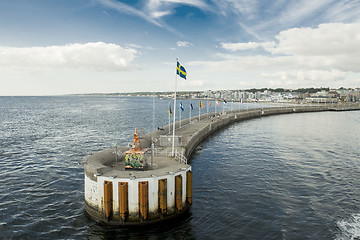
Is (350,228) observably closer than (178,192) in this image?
No

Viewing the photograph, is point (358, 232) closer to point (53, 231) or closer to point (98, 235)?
point (98, 235)

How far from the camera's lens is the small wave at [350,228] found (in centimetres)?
1536

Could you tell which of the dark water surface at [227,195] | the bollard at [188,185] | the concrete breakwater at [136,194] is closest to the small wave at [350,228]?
the dark water surface at [227,195]

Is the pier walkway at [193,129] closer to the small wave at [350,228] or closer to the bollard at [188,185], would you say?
the bollard at [188,185]

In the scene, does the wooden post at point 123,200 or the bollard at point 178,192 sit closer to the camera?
the wooden post at point 123,200

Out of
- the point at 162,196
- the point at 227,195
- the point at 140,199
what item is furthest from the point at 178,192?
the point at 227,195

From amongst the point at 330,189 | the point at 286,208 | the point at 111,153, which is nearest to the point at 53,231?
the point at 111,153

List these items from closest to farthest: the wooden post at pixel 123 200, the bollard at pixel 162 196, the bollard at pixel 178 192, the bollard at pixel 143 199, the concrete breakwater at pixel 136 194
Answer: the wooden post at pixel 123 200, the bollard at pixel 143 199, the concrete breakwater at pixel 136 194, the bollard at pixel 162 196, the bollard at pixel 178 192

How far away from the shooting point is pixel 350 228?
16.3 meters

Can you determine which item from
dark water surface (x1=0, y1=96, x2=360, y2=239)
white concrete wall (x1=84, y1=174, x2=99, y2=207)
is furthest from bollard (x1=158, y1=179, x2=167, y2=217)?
white concrete wall (x1=84, y1=174, x2=99, y2=207)

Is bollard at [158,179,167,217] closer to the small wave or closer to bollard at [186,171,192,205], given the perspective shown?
bollard at [186,171,192,205]

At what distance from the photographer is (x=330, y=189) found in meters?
22.8

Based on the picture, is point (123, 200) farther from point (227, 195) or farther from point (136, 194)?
point (227, 195)

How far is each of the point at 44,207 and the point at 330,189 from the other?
25.9m
